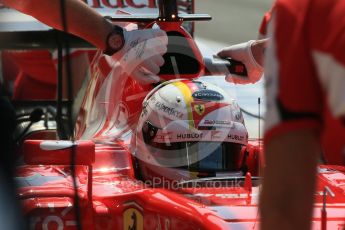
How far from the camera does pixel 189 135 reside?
3.06m

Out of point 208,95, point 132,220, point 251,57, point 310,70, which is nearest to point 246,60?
point 251,57

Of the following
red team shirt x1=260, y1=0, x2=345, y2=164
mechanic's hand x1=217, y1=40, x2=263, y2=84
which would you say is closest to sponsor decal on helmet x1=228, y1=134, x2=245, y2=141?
mechanic's hand x1=217, y1=40, x2=263, y2=84

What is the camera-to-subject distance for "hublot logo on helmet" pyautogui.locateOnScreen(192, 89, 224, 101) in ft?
10.3

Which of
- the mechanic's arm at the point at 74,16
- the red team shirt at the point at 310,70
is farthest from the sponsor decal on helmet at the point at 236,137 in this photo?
the red team shirt at the point at 310,70

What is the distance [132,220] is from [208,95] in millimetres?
664

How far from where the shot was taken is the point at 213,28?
893cm

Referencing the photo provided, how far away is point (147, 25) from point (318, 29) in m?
2.36

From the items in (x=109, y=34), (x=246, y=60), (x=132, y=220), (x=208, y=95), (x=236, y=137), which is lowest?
(x=132, y=220)

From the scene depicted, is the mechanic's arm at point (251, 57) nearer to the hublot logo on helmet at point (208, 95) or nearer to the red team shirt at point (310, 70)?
the hublot logo on helmet at point (208, 95)

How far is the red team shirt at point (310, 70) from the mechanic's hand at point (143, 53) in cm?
164

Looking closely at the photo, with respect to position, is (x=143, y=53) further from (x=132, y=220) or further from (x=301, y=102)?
(x=301, y=102)

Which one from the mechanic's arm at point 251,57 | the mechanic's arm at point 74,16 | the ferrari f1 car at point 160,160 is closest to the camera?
the ferrari f1 car at point 160,160

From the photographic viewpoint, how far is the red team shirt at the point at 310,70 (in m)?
1.29

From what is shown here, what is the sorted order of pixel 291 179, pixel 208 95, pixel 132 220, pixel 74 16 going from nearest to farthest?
1. pixel 291 179
2. pixel 132 220
3. pixel 74 16
4. pixel 208 95
